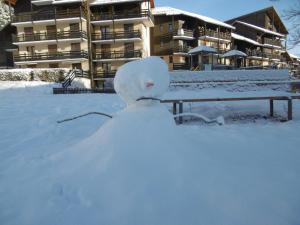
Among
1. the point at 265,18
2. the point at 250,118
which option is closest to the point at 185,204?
the point at 250,118

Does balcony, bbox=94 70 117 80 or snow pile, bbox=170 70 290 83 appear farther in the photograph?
balcony, bbox=94 70 117 80

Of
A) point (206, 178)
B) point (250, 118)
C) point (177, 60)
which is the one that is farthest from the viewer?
point (177, 60)

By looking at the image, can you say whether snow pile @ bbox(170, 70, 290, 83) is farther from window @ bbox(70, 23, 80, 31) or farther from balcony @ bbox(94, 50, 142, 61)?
window @ bbox(70, 23, 80, 31)

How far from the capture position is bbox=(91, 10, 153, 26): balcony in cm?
2775

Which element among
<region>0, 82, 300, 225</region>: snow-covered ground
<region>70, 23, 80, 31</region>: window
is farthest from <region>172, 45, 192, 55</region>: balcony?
<region>0, 82, 300, 225</region>: snow-covered ground

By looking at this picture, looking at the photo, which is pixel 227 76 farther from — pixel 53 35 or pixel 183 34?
pixel 53 35

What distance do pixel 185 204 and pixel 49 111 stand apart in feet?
22.9

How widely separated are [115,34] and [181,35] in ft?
26.7

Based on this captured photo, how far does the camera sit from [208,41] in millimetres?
34312

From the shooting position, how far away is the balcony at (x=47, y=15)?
28031 millimetres

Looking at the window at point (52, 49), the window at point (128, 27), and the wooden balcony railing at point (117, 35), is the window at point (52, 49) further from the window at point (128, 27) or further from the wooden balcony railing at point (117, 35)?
the window at point (128, 27)

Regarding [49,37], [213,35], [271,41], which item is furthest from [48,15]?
[271,41]

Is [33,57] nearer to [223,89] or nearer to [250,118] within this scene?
[223,89]

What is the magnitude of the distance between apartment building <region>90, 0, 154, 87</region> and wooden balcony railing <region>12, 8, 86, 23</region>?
1.98m
